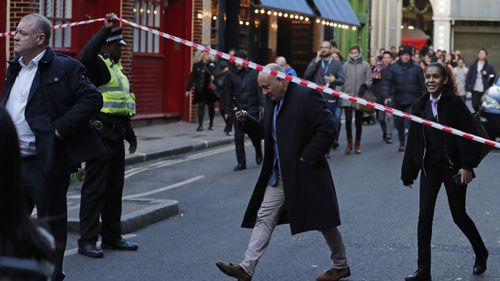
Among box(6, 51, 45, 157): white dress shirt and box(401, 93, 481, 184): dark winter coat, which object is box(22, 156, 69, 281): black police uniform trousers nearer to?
box(6, 51, 45, 157): white dress shirt

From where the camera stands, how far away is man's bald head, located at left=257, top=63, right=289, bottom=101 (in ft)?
24.8

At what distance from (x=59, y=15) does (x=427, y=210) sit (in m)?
12.5

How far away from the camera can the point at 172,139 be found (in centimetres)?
1983

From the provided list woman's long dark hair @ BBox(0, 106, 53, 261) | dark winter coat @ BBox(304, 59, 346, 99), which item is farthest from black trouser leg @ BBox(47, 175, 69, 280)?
dark winter coat @ BBox(304, 59, 346, 99)

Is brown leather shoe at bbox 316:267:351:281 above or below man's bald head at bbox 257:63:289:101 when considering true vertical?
below

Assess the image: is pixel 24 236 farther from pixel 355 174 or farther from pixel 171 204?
pixel 355 174

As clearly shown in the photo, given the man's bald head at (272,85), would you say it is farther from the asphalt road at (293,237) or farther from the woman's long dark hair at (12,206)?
the woman's long dark hair at (12,206)

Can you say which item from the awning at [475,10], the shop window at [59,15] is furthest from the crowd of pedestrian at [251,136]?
the awning at [475,10]

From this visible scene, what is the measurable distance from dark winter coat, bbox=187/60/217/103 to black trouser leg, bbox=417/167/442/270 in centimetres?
1493

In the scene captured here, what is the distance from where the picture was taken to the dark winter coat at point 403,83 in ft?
60.7

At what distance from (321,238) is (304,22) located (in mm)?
25934

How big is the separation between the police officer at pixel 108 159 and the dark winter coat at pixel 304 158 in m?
1.70

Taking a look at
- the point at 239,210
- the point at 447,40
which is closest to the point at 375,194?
the point at 239,210

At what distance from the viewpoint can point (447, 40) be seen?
62.6m
